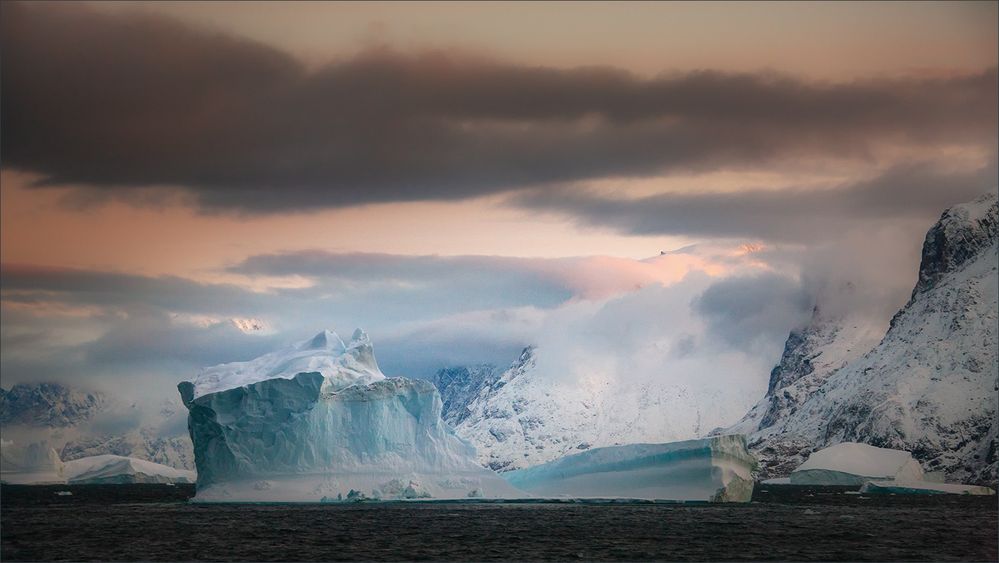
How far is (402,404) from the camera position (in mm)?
108438

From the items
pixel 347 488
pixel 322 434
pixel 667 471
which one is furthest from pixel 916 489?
pixel 322 434

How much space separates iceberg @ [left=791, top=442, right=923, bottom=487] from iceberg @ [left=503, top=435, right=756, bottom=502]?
3185 inches

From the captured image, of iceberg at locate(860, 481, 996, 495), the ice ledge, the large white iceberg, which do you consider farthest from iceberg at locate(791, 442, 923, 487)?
the ice ledge

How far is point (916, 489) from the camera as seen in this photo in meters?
167

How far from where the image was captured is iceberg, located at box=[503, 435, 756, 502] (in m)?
104

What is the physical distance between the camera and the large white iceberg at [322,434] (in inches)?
4031

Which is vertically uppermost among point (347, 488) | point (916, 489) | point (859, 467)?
point (347, 488)

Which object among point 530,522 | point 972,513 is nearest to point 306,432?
point 530,522

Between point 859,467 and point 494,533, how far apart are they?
120 m

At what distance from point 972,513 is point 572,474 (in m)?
36.1

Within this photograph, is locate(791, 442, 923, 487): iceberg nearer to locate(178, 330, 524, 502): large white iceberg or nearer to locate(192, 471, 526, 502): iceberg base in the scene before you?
locate(192, 471, 526, 502): iceberg base

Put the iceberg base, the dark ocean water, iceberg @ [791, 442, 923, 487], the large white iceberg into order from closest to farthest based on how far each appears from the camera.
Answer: the dark ocean water
the large white iceberg
the iceberg base
iceberg @ [791, 442, 923, 487]

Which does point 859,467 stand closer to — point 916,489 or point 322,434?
point 916,489

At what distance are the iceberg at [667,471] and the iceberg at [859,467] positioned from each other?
80.9 meters
